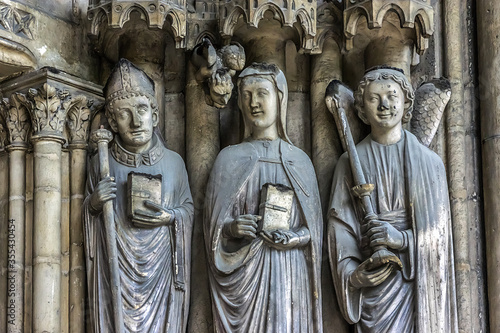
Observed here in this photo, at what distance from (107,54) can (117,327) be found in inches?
77.2

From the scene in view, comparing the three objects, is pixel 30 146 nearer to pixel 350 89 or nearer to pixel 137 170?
pixel 137 170

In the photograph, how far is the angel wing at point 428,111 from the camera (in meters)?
7.82

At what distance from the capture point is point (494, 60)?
25.9 ft

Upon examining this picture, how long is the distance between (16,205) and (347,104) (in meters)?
2.25

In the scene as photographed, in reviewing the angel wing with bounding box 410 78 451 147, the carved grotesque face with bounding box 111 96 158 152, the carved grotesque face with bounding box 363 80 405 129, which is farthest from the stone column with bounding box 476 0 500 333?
the carved grotesque face with bounding box 111 96 158 152

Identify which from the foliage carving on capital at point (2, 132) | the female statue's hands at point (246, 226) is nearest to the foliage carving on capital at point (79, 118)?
the foliage carving on capital at point (2, 132)

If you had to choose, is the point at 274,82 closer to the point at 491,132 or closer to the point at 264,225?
the point at 264,225

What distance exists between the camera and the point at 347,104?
25.3ft

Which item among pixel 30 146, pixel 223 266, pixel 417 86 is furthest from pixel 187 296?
pixel 417 86

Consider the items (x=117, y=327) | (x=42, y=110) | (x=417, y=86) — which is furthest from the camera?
(x=417, y=86)

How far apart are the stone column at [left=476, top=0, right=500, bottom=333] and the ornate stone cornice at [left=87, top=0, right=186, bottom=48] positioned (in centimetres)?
207

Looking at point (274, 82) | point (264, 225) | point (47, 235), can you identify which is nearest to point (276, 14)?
point (274, 82)

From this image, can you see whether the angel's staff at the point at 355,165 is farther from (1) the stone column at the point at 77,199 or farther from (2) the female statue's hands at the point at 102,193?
(1) the stone column at the point at 77,199

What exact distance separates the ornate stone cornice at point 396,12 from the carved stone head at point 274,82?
532 millimetres
